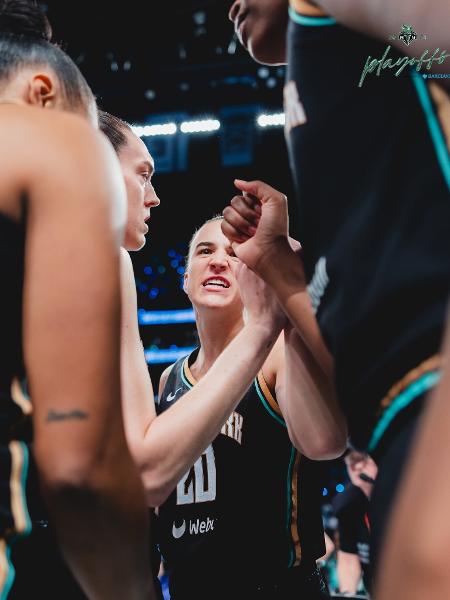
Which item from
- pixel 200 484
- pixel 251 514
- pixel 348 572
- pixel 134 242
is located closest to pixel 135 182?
pixel 134 242

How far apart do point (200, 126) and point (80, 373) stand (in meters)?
6.08

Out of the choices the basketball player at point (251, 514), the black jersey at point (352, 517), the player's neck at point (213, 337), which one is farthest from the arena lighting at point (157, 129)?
the basketball player at point (251, 514)

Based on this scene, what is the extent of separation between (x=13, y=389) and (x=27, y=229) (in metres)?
0.22

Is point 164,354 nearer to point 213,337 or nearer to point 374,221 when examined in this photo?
point 213,337

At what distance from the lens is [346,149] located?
82 cm

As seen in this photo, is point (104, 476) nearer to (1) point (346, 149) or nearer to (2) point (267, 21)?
(1) point (346, 149)

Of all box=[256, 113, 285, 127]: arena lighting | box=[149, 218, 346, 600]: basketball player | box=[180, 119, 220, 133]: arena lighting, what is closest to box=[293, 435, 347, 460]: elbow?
box=[149, 218, 346, 600]: basketball player

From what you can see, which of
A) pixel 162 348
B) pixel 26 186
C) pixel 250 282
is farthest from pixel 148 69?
pixel 26 186

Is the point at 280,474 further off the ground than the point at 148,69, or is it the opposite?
the point at 148,69

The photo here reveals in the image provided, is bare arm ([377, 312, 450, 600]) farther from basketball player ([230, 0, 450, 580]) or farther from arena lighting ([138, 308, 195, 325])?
arena lighting ([138, 308, 195, 325])

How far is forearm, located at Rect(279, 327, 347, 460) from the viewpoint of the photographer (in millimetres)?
1273

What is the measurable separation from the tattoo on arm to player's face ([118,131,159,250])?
122 centimetres

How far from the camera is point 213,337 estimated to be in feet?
8.54

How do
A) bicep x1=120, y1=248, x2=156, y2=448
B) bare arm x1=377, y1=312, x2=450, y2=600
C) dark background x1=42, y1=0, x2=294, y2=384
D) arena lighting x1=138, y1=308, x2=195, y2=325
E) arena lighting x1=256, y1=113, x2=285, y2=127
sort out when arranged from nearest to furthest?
bare arm x1=377, y1=312, x2=450, y2=600 < bicep x1=120, y1=248, x2=156, y2=448 < dark background x1=42, y1=0, x2=294, y2=384 < arena lighting x1=256, y1=113, x2=285, y2=127 < arena lighting x1=138, y1=308, x2=195, y2=325
